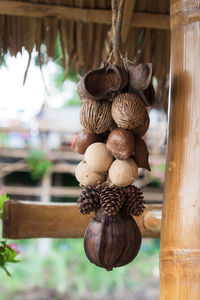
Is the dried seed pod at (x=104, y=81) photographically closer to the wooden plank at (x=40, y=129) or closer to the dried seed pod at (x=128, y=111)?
the dried seed pod at (x=128, y=111)

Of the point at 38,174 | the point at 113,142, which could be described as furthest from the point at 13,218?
the point at 38,174

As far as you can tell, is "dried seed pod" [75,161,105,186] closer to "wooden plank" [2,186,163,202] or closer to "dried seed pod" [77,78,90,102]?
"dried seed pod" [77,78,90,102]

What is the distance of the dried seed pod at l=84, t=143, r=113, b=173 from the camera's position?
848 millimetres

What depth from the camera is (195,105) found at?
2.77 feet

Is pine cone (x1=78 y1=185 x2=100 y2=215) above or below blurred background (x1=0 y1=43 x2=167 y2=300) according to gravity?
above

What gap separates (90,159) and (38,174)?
469 cm

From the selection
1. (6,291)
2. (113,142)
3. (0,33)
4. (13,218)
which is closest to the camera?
(113,142)

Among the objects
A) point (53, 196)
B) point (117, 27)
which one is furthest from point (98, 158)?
point (53, 196)

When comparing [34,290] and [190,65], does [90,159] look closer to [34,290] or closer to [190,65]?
[190,65]

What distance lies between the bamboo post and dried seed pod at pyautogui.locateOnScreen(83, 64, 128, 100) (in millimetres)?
115

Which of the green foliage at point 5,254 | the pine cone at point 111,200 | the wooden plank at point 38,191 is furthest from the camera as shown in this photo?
the wooden plank at point 38,191

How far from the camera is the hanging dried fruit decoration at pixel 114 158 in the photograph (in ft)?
2.69

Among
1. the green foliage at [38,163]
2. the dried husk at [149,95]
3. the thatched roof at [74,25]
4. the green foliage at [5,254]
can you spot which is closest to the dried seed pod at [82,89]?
the dried husk at [149,95]

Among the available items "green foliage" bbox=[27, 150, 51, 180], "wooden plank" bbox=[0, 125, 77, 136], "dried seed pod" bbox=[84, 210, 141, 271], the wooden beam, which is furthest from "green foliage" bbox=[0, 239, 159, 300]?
"dried seed pod" bbox=[84, 210, 141, 271]
